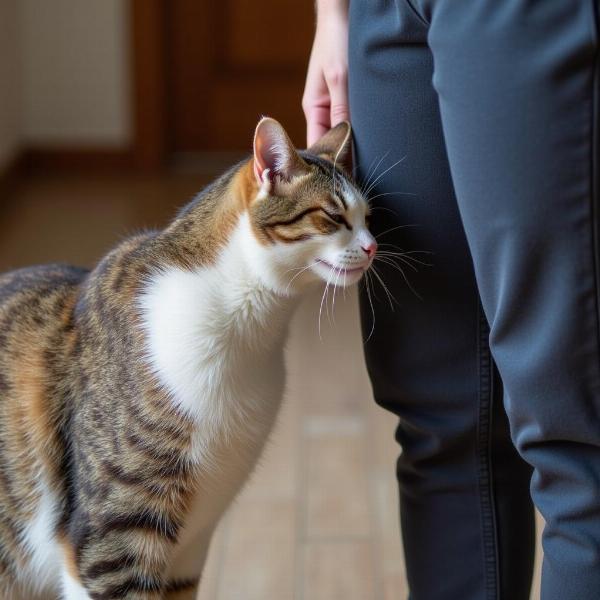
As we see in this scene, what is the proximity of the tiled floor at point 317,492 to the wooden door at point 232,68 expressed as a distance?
39.2 inches

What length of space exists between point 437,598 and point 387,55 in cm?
58

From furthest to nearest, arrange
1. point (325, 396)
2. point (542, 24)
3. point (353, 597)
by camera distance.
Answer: point (325, 396) < point (353, 597) < point (542, 24)

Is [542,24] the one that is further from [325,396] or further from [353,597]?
[325,396]

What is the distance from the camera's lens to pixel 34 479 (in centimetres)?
114

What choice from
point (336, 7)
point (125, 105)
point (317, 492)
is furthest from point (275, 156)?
point (125, 105)

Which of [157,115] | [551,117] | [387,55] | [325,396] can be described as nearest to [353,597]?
[325,396]

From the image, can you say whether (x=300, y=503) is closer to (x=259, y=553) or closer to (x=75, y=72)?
(x=259, y=553)

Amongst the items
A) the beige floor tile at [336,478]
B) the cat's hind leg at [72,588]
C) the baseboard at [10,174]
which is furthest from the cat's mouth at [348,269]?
the baseboard at [10,174]

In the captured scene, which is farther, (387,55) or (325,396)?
(325,396)

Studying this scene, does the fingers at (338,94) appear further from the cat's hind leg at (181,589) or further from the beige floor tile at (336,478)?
the beige floor tile at (336,478)

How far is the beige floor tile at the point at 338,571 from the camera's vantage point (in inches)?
59.6

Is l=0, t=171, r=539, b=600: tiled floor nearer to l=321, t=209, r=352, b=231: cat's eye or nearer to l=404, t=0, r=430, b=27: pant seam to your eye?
l=321, t=209, r=352, b=231: cat's eye

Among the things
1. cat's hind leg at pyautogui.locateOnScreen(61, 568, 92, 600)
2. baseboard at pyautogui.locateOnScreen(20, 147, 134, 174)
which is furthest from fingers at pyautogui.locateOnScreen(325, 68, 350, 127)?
baseboard at pyautogui.locateOnScreen(20, 147, 134, 174)

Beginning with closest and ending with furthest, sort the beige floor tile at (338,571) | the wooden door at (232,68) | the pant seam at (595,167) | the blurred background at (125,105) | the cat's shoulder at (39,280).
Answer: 1. the pant seam at (595,167)
2. the cat's shoulder at (39,280)
3. the beige floor tile at (338,571)
4. the blurred background at (125,105)
5. the wooden door at (232,68)
